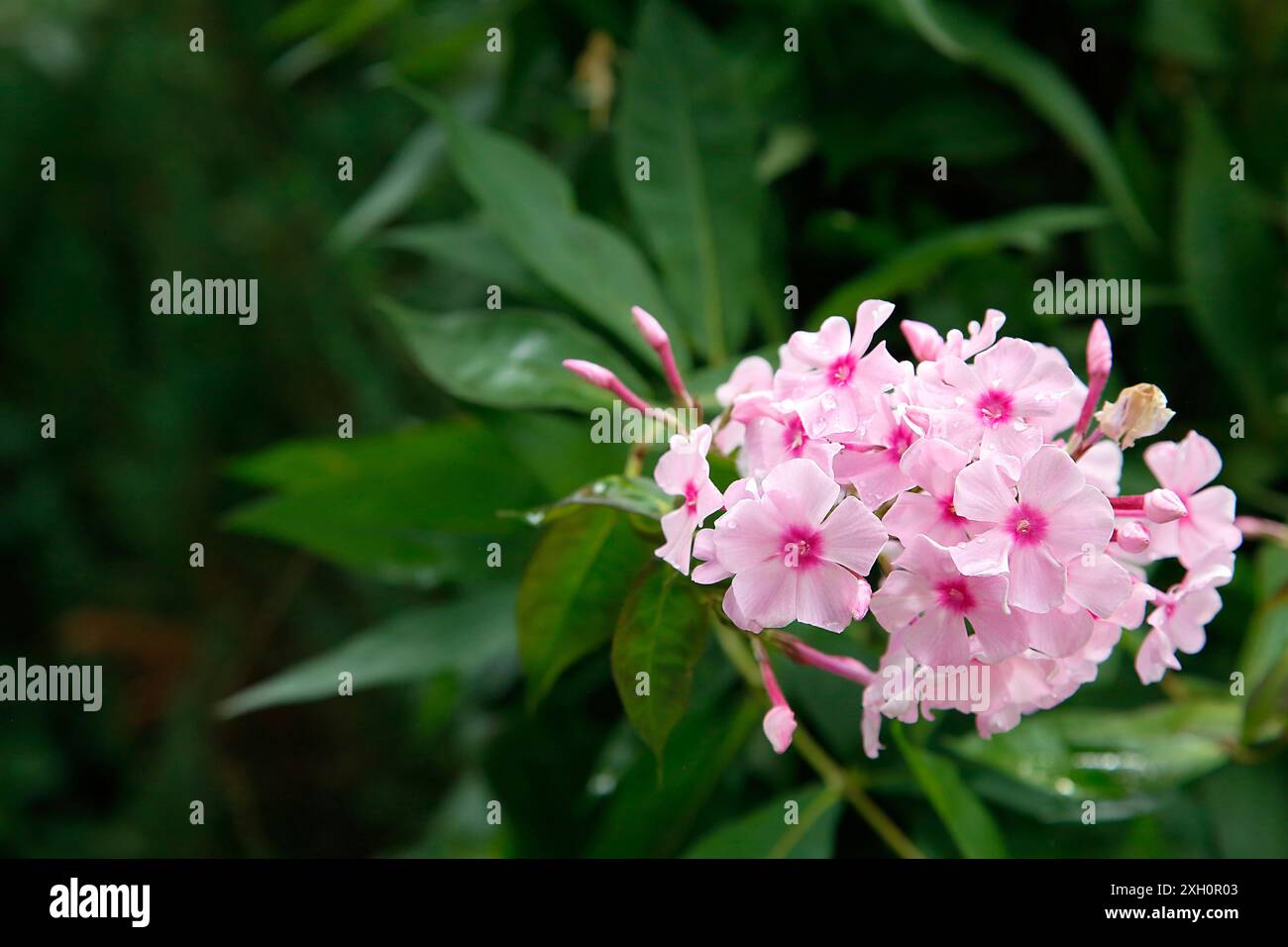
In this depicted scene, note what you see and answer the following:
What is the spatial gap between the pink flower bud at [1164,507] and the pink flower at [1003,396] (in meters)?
0.06

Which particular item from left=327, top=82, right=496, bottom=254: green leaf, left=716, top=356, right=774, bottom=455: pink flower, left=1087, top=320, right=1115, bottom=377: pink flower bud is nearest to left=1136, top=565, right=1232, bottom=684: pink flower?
left=1087, top=320, right=1115, bottom=377: pink flower bud

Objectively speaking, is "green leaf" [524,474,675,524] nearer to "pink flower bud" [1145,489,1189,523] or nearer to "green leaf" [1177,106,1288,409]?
A: "pink flower bud" [1145,489,1189,523]

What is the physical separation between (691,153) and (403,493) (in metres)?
0.37

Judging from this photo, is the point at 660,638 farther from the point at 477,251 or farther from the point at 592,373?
the point at 477,251

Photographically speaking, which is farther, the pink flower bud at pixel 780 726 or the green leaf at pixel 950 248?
the green leaf at pixel 950 248

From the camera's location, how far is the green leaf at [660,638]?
0.54 metres

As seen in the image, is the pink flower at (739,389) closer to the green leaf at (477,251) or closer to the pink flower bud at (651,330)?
the pink flower bud at (651,330)

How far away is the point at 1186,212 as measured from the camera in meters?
0.95

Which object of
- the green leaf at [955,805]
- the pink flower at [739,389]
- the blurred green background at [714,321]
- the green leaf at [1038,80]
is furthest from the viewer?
the green leaf at [1038,80]

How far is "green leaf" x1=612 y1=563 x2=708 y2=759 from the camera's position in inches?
21.4

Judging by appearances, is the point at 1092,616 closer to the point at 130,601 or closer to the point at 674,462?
the point at 674,462

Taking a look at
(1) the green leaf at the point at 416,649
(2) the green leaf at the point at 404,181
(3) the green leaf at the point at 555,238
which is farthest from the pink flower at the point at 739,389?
(2) the green leaf at the point at 404,181

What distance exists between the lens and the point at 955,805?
27.5 inches

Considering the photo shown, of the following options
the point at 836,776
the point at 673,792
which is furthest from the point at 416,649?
the point at 836,776
